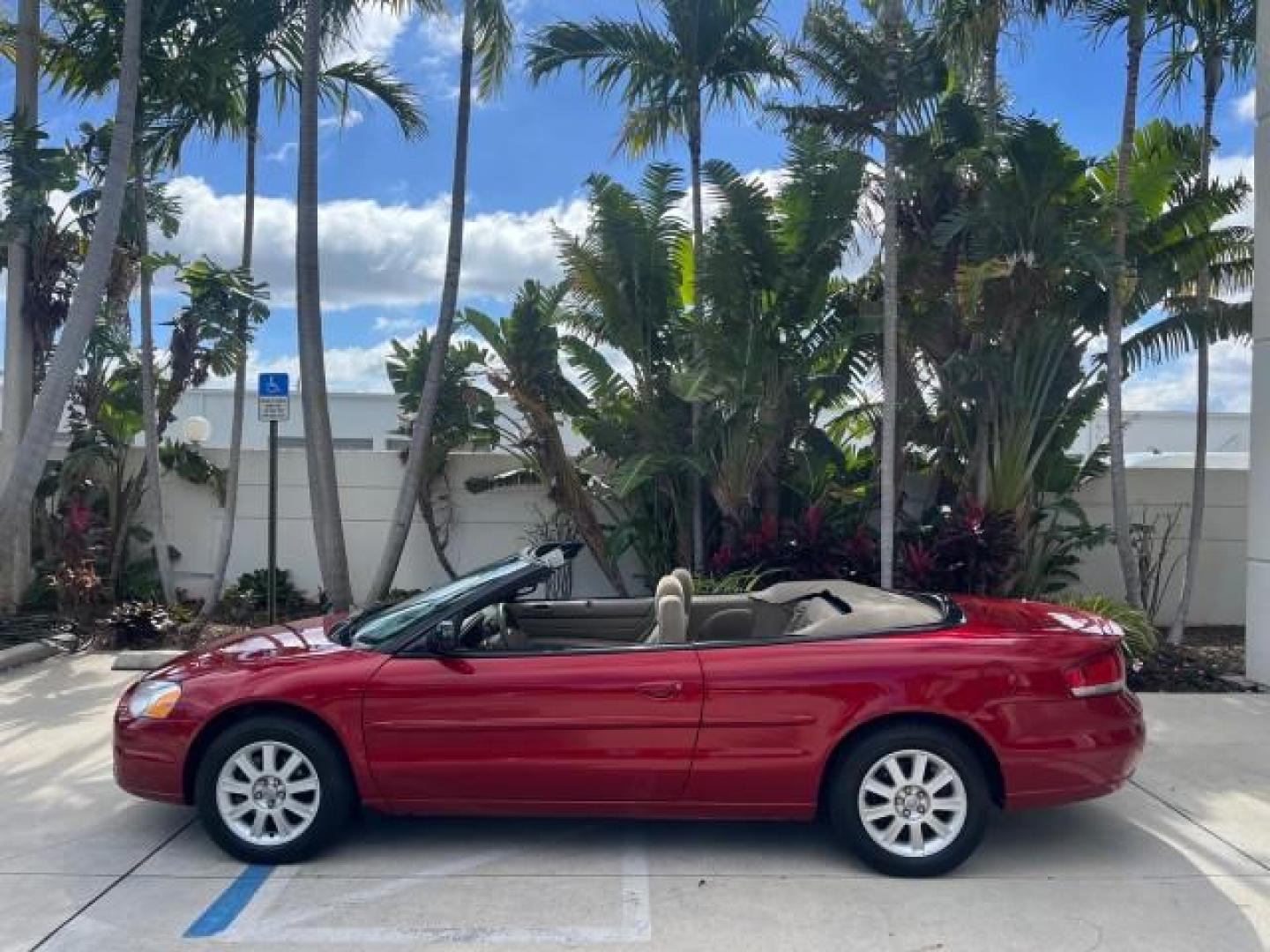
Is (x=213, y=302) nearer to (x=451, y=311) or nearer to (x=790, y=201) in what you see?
(x=451, y=311)

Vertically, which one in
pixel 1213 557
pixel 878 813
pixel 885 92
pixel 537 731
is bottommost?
pixel 878 813

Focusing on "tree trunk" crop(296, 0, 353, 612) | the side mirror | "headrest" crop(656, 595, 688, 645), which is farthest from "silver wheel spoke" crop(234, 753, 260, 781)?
"tree trunk" crop(296, 0, 353, 612)

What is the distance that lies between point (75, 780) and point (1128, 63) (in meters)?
10.1

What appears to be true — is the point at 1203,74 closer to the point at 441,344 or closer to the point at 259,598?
the point at 441,344

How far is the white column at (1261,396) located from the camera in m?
8.44

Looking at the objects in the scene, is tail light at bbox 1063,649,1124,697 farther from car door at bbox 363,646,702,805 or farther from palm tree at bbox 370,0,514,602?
palm tree at bbox 370,0,514,602

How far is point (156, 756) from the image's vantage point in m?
4.75

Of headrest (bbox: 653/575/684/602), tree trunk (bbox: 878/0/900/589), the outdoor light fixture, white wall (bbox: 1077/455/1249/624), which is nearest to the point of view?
headrest (bbox: 653/575/684/602)

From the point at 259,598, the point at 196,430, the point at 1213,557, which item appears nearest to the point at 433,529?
the point at 259,598

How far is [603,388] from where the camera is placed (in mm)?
11234

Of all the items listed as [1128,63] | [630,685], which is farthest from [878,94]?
[630,685]

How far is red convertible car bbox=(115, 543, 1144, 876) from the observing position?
4.57 meters

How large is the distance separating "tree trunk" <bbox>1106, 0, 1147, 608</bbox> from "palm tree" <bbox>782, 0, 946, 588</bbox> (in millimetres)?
1882

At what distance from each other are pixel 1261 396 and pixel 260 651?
7.63 m
